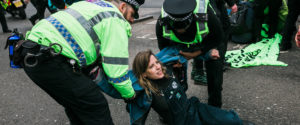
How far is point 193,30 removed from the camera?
86.9 inches

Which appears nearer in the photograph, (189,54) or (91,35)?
(91,35)

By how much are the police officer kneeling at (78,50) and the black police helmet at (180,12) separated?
547 mm

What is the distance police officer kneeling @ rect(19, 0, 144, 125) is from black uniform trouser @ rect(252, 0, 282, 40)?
3.79 metres

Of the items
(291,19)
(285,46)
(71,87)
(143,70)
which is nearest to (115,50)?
(71,87)

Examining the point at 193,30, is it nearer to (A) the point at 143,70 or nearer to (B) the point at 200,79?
(A) the point at 143,70

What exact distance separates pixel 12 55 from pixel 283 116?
269 cm

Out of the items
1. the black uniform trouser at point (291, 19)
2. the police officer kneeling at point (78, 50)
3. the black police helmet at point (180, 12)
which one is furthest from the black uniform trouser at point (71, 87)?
the black uniform trouser at point (291, 19)

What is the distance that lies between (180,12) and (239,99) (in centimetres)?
165

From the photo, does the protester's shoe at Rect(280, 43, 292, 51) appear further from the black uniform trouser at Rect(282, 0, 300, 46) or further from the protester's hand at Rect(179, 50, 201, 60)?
the protester's hand at Rect(179, 50, 201, 60)

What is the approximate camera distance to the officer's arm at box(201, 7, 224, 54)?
222 centimetres

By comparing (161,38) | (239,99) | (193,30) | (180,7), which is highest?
(180,7)

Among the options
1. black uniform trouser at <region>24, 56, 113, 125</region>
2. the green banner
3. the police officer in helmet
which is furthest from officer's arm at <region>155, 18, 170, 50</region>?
the green banner

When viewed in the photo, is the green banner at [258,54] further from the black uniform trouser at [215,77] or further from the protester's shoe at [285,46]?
the black uniform trouser at [215,77]

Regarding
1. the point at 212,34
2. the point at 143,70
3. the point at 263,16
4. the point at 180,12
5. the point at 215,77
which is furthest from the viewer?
the point at 263,16
